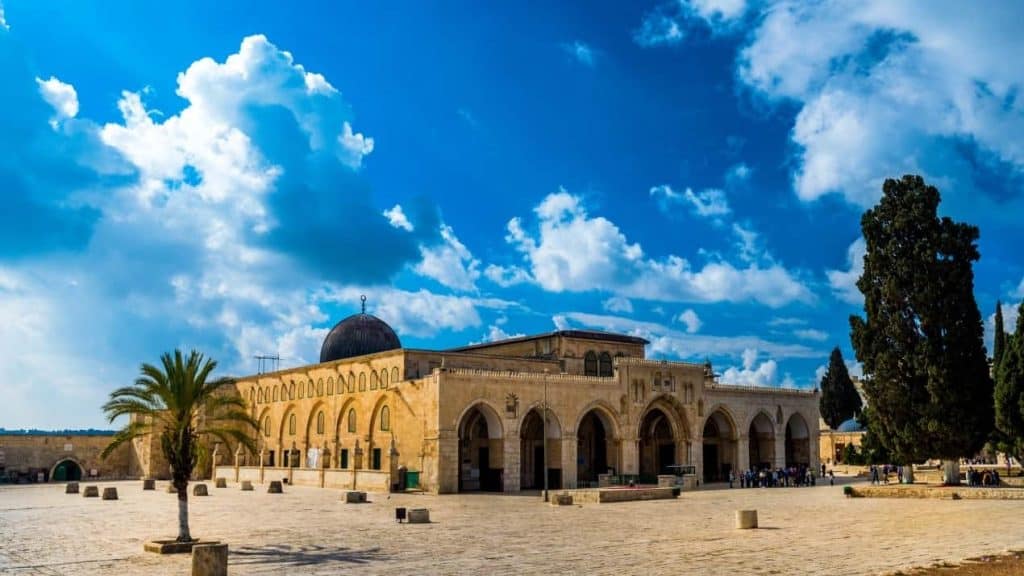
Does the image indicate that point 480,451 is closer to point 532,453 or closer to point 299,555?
point 532,453

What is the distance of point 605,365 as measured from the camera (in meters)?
51.3

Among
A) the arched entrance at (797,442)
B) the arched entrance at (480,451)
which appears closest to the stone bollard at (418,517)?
the arched entrance at (480,451)

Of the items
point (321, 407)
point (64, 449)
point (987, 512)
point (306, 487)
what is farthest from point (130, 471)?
point (987, 512)

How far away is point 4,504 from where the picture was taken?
32.9 m

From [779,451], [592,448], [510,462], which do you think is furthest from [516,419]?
[779,451]

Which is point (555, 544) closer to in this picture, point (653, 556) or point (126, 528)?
point (653, 556)

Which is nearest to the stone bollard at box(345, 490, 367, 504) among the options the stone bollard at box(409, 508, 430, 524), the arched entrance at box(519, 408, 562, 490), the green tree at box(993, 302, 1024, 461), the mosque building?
the mosque building

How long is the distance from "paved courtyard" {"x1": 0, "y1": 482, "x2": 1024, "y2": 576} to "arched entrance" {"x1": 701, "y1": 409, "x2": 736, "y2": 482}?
1876 cm

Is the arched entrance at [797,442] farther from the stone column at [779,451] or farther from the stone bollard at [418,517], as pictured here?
the stone bollard at [418,517]

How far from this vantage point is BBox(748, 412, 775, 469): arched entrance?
52875 mm

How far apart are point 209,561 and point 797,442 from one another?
1924 inches

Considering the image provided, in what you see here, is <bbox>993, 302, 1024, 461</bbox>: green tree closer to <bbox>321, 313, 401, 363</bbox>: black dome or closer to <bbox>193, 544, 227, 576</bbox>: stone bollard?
<bbox>193, 544, 227, 576</bbox>: stone bollard

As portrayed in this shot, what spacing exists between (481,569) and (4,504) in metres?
26.9

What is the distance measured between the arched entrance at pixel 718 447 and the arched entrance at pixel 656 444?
7.36 ft
